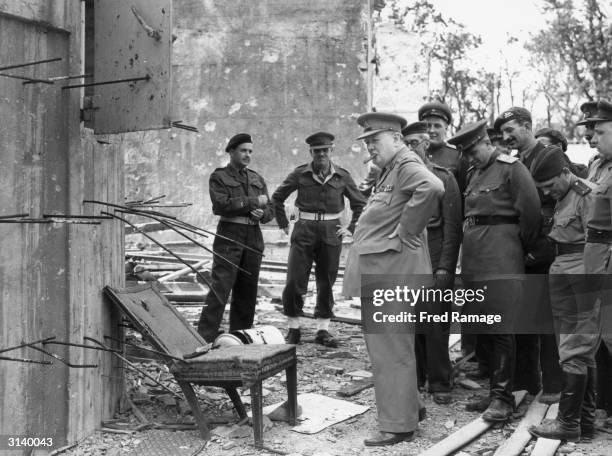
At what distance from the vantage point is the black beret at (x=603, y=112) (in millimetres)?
4719

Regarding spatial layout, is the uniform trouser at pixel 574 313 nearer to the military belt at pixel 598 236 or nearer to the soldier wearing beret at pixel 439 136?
the military belt at pixel 598 236

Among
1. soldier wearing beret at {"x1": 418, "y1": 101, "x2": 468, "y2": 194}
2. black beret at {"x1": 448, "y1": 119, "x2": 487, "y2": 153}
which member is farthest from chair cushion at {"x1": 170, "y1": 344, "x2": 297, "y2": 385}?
soldier wearing beret at {"x1": 418, "y1": 101, "x2": 468, "y2": 194}

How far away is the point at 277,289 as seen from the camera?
445 inches

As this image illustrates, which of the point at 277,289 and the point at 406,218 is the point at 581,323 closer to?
the point at 406,218

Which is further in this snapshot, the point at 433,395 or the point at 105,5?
the point at 433,395

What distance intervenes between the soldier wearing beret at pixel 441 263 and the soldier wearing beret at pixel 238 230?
1816 millimetres

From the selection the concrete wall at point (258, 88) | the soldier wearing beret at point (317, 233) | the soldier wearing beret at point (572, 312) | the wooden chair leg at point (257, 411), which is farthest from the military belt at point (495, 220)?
the concrete wall at point (258, 88)

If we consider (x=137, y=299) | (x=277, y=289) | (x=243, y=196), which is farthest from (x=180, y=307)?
(x=137, y=299)

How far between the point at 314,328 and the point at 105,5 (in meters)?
5.17

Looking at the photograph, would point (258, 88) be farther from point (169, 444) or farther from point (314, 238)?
point (169, 444)

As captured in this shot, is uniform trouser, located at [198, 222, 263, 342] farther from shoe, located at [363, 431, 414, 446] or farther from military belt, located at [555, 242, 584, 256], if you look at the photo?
military belt, located at [555, 242, 584, 256]

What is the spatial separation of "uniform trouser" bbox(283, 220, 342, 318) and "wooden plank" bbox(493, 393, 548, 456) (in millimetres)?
2865

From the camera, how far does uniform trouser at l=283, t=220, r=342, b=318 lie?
788 cm

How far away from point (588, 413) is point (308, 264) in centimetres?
370
